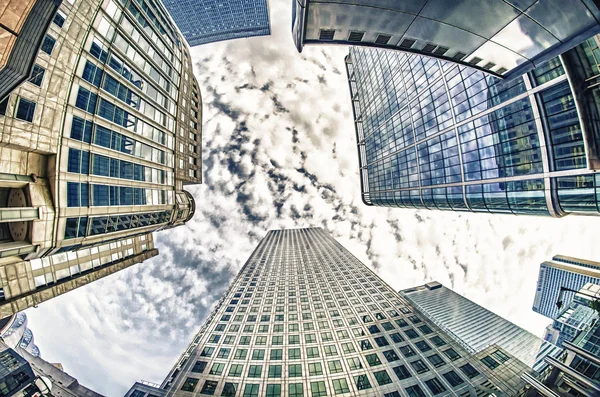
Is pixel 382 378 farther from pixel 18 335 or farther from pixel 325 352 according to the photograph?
pixel 18 335

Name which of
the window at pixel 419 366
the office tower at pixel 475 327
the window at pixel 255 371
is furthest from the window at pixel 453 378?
the office tower at pixel 475 327

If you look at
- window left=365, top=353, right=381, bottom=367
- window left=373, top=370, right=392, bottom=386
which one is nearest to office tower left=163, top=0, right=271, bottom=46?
window left=365, top=353, right=381, bottom=367

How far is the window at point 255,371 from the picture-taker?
3166 centimetres

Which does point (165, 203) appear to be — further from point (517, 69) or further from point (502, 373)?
point (502, 373)

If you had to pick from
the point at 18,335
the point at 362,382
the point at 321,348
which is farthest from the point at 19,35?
the point at 18,335

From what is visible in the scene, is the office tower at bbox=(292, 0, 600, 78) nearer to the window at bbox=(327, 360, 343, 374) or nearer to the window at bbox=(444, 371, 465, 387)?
the window at bbox=(444, 371, 465, 387)

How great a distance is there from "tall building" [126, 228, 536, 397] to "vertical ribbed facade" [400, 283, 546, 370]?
96.6 meters

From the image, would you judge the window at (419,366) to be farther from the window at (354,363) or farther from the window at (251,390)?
the window at (251,390)

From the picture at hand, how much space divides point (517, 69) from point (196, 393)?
4697 centimetres

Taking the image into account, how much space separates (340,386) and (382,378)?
6008mm

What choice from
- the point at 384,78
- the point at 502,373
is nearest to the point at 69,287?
the point at 502,373

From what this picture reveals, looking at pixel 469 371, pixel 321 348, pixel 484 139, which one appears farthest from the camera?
pixel 321 348

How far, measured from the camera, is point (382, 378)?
3069cm

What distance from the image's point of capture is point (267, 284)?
59.4 m
